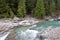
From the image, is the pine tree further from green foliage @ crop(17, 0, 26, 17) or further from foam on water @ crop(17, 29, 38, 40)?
foam on water @ crop(17, 29, 38, 40)

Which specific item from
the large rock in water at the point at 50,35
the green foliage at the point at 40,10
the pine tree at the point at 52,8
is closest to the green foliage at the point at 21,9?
the green foliage at the point at 40,10

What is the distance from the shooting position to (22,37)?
24578 millimetres

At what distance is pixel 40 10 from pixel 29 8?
3.83 meters

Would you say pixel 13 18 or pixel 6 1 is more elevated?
pixel 6 1

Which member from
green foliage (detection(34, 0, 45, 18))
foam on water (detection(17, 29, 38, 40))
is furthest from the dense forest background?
foam on water (detection(17, 29, 38, 40))

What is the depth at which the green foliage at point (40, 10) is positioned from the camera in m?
38.7

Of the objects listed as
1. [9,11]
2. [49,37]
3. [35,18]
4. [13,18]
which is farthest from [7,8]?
[49,37]

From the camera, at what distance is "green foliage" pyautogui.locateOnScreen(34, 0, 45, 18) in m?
38.7

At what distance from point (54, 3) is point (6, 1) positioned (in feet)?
38.9

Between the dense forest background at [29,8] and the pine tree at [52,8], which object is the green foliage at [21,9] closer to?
the dense forest background at [29,8]

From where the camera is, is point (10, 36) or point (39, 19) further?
point (39, 19)

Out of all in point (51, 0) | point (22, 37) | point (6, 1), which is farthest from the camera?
point (51, 0)

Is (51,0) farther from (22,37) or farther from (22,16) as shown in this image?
(22,37)

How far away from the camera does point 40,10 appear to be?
127 ft
